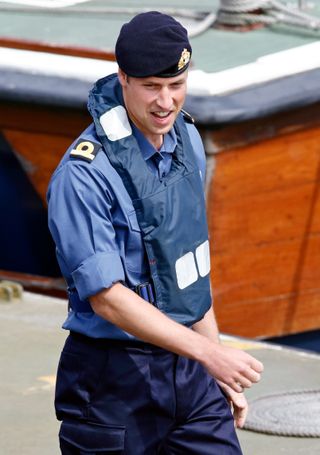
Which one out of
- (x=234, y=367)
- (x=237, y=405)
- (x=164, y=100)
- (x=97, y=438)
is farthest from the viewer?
(x=237, y=405)

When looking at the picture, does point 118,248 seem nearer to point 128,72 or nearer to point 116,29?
point 128,72

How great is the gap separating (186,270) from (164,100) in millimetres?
367

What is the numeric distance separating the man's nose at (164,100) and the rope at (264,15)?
315 cm

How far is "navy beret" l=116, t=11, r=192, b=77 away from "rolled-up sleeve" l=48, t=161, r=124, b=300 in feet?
0.72

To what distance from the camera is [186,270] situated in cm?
265

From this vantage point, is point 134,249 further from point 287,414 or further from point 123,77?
point 287,414

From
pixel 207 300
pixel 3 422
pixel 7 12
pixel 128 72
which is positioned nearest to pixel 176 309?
pixel 207 300

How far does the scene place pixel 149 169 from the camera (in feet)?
8.52

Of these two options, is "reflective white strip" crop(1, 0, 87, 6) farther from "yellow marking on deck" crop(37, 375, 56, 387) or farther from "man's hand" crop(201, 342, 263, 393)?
"man's hand" crop(201, 342, 263, 393)

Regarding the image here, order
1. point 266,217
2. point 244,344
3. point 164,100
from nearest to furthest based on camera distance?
point 164,100 → point 244,344 → point 266,217

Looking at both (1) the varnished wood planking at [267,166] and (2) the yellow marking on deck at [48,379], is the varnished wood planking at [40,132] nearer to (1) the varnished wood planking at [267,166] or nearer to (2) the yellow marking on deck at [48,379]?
(1) the varnished wood planking at [267,166]

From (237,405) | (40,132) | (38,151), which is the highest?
(237,405)

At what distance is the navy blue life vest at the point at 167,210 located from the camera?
8.38 ft

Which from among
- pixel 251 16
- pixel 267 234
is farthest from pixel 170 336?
pixel 251 16
